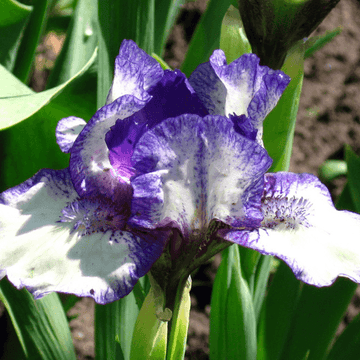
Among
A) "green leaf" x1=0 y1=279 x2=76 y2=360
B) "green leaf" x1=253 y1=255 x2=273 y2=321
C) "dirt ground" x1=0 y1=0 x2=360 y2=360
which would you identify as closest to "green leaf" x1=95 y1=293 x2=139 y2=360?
"green leaf" x1=0 y1=279 x2=76 y2=360

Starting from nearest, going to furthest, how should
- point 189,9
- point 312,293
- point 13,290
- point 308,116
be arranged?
point 13,290 < point 312,293 < point 308,116 < point 189,9

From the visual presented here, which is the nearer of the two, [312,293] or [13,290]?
[13,290]

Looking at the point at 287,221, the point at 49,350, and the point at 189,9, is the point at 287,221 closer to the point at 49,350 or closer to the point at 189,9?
the point at 49,350

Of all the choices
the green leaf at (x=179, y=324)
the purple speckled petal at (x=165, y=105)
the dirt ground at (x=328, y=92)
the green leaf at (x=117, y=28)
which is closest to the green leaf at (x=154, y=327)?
the green leaf at (x=179, y=324)

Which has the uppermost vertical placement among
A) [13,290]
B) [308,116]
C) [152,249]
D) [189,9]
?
[152,249]

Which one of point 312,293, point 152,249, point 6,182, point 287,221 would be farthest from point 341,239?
point 6,182

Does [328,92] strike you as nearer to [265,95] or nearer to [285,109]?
[285,109]

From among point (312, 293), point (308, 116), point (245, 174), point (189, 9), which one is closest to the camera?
point (245, 174)

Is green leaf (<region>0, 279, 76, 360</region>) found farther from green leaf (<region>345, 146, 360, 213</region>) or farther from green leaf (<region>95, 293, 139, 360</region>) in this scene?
green leaf (<region>345, 146, 360, 213</region>)

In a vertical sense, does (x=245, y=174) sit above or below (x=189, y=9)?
above
